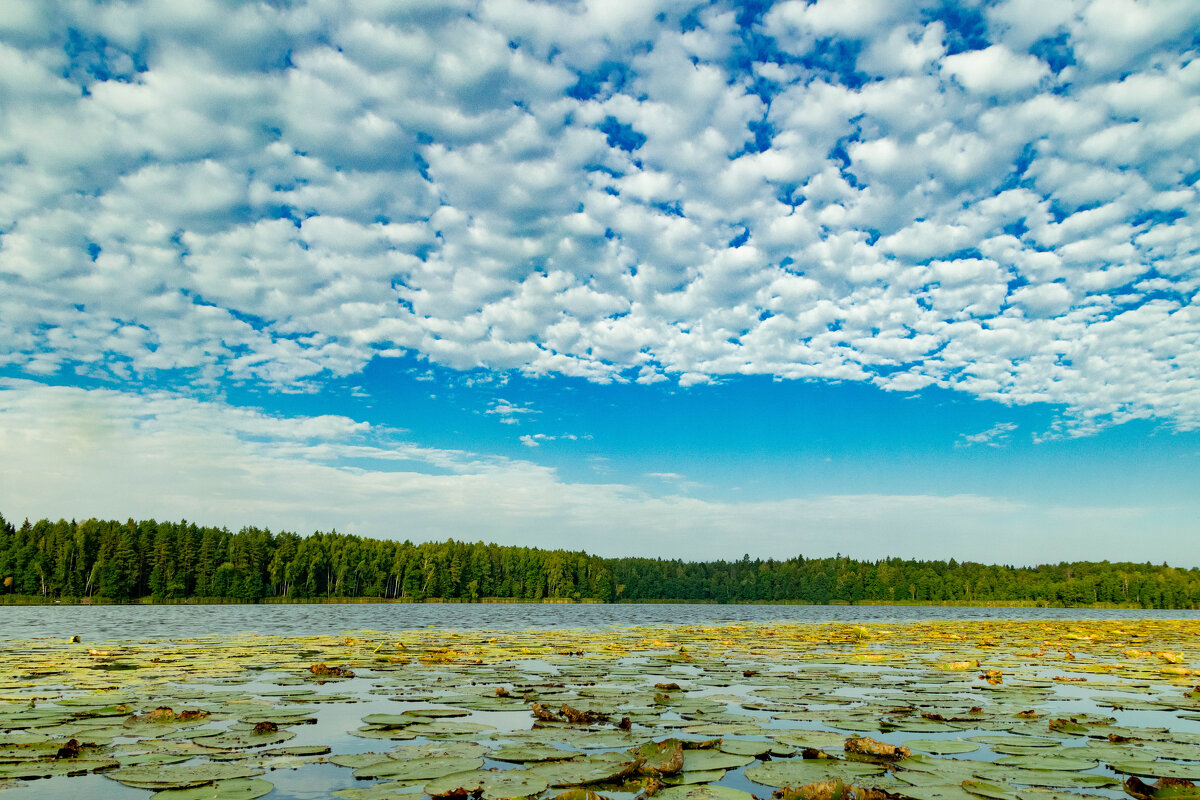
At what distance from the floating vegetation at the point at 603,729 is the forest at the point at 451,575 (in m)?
88.3

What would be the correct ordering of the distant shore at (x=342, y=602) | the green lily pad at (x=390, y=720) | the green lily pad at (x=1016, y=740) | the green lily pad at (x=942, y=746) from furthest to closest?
the distant shore at (x=342, y=602) → the green lily pad at (x=390, y=720) → the green lily pad at (x=1016, y=740) → the green lily pad at (x=942, y=746)

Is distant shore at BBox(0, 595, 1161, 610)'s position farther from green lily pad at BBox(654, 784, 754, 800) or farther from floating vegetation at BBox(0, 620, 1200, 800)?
green lily pad at BBox(654, 784, 754, 800)

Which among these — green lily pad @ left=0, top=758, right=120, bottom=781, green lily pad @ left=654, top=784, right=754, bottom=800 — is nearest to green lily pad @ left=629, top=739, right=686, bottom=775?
green lily pad @ left=654, top=784, right=754, bottom=800

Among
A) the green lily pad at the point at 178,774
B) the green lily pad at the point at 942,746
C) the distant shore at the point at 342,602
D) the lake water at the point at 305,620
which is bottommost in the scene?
the distant shore at the point at 342,602

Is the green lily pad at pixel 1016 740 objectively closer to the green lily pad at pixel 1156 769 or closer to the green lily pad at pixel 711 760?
the green lily pad at pixel 1156 769

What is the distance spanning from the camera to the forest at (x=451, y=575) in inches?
3317

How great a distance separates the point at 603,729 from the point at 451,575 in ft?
365

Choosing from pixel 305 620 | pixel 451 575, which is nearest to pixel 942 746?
pixel 305 620

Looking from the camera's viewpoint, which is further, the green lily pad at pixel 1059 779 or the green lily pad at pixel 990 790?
the green lily pad at pixel 1059 779

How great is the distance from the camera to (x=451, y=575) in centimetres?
11219

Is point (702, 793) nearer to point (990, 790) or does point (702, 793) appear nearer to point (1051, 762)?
point (990, 790)

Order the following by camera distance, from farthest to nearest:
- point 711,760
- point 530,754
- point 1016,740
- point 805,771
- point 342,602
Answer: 1. point 342,602
2. point 1016,740
3. point 530,754
4. point 711,760
5. point 805,771

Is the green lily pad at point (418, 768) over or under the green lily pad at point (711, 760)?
under

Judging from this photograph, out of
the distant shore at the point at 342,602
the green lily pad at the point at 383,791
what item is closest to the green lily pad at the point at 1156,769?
the green lily pad at the point at 383,791
